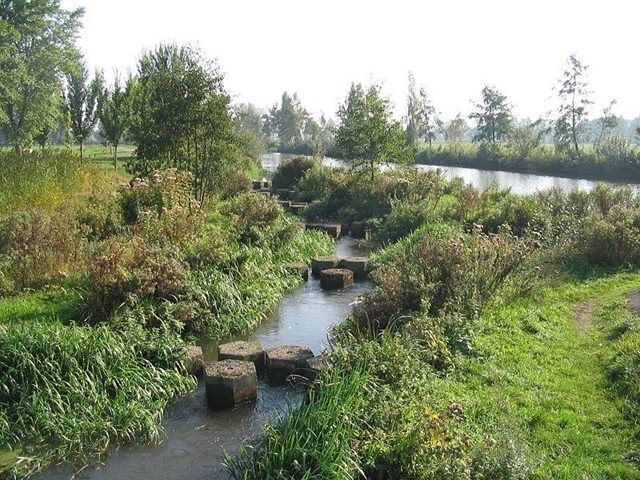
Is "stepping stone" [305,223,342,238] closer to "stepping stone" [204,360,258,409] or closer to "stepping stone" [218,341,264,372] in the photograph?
"stepping stone" [218,341,264,372]

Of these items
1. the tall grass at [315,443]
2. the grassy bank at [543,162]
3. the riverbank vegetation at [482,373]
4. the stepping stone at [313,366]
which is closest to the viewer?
the tall grass at [315,443]

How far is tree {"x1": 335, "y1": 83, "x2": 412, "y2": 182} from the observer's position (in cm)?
2134

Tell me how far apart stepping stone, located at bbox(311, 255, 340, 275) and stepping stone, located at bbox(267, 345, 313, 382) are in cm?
514

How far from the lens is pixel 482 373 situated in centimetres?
665

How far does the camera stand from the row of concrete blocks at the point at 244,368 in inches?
264

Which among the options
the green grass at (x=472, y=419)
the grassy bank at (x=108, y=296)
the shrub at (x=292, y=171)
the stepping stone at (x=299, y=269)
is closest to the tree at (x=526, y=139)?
the shrub at (x=292, y=171)

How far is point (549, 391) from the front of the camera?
6297 mm

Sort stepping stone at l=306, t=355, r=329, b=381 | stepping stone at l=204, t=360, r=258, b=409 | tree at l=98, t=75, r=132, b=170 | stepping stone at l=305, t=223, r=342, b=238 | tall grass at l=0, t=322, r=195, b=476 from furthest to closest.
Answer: tree at l=98, t=75, r=132, b=170, stepping stone at l=305, t=223, r=342, b=238, stepping stone at l=306, t=355, r=329, b=381, stepping stone at l=204, t=360, r=258, b=409, tall grass at l=0, t=322, r=195, b=476

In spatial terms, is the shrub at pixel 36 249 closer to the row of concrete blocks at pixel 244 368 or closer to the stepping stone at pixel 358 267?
the row of concrete blocks at pixel 244 368

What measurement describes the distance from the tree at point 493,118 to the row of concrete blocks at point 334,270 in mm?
45886

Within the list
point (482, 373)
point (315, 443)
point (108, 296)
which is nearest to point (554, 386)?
point (482, 373)

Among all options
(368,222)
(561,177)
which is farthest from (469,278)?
(561,177)

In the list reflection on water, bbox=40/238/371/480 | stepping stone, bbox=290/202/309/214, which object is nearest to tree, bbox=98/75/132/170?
stepping stone, bbox=290/202/309/214

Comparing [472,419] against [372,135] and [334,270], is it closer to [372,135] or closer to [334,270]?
[334,270]
